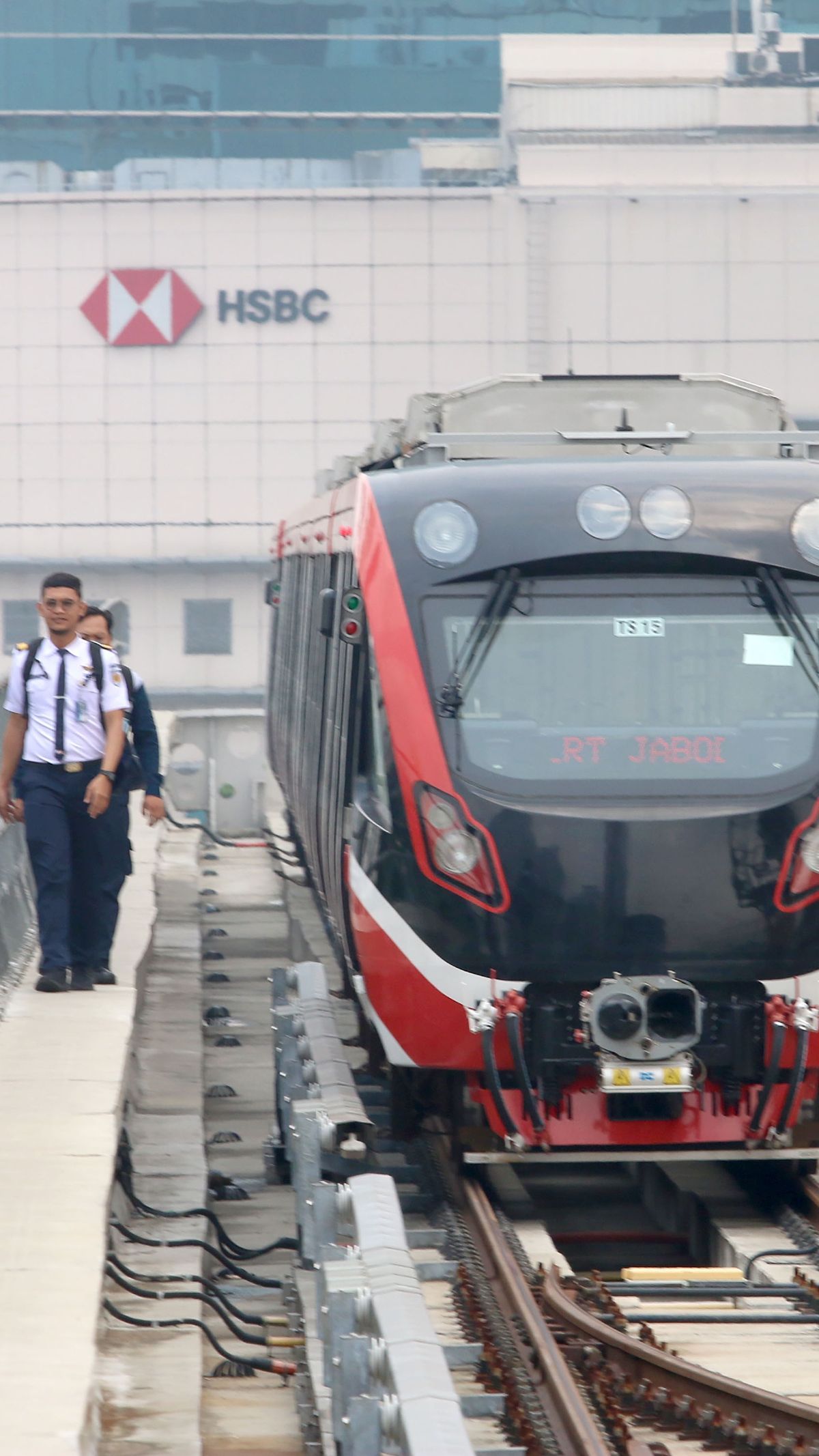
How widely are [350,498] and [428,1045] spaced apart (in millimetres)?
3332

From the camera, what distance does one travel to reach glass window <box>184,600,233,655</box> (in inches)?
2251

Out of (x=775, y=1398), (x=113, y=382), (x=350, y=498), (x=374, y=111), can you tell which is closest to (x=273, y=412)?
(x=113, y=382)

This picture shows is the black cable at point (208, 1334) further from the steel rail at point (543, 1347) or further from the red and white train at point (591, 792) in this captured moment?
the red and white train at point (591, 792)

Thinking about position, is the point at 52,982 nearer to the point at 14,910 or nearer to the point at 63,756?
the point at 14,910

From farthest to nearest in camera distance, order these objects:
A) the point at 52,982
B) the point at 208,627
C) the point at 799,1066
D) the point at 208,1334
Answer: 1. the point at 208,627
2. the point at 52,982
3. the point at 799,1066
4. the point at 208,1334

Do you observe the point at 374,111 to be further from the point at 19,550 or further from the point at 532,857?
the point at 532,857

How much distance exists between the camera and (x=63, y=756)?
921 centimetres

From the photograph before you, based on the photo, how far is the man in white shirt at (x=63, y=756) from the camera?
9.16 meters

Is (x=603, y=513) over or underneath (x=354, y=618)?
over

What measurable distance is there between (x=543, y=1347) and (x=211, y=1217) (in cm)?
237

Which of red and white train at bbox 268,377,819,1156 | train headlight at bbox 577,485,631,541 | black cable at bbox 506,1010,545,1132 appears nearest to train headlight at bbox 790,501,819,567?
red and white train at bbox 268,377,819,1156

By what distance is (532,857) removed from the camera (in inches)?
297

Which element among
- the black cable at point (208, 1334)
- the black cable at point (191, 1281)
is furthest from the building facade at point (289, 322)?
the black cable at point (208, 1334)

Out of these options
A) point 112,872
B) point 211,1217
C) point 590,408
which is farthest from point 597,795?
point 590,408
